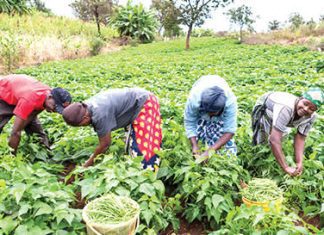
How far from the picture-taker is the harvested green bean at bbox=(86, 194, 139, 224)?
6.98 feet

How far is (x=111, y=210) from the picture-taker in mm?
2188

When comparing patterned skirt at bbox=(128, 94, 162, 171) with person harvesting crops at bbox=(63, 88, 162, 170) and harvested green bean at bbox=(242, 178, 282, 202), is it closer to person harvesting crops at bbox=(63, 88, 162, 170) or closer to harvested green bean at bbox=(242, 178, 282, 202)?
person harvesting crops at bbox=(63, 88, 162, 170)

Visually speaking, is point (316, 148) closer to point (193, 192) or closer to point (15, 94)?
point (193, 192)

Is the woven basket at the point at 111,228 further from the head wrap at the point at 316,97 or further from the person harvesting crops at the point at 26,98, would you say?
the head wrap at the point at 316,97

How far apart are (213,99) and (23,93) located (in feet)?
5.85

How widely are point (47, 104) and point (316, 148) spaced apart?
2.57 m

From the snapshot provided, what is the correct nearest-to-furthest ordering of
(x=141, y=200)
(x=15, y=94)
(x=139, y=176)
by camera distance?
(x=141, y=200) → (x=139, y=176) → (x=15, y=94)

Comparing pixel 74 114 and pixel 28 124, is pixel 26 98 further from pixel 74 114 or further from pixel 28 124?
pixel 74 114

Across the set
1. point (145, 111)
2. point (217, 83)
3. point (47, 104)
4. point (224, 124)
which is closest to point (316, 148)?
point (224, 124)

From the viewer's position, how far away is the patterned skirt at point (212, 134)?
134 inches

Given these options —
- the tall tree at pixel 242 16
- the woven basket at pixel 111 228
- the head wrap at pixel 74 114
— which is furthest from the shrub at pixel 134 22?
the woven basket at pixel 111 228

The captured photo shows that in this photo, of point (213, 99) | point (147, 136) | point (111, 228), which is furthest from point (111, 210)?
point (213, 99)

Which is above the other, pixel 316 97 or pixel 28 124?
pixel 316 97

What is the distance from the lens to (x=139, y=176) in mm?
2771
